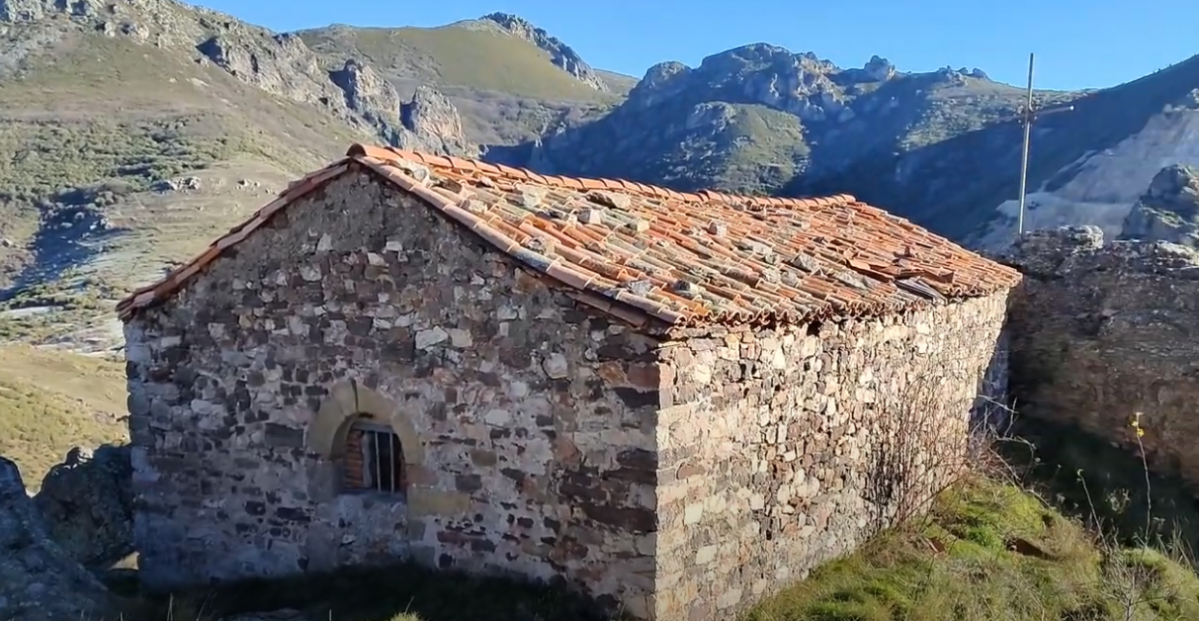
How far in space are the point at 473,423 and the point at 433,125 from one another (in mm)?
81713

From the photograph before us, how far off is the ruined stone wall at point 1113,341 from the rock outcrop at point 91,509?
33.3ft

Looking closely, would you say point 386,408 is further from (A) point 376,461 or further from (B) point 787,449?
(B) point 787,449

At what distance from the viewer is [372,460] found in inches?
273

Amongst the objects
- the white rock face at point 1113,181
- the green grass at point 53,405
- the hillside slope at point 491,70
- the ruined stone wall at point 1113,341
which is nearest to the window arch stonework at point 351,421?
the green grass at point 53,405

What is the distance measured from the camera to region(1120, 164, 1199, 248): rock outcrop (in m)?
30.5

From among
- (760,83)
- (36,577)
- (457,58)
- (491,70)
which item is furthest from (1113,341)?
(457,58)

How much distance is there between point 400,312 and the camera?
6.49m

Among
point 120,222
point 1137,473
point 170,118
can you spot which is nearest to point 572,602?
point 1137,473

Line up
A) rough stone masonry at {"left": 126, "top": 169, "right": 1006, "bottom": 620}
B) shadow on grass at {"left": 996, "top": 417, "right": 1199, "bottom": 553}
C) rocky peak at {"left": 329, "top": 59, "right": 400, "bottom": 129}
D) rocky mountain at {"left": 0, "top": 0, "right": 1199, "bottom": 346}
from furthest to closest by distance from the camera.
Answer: rocky peak at {"left": 329, "top": 59, "right": 400, "bottom": 129}
rocky mountain at {"left": 0, "top": 0, "right": 1199, "bottom": 346}
shadow on grass at {"left": 996, "top": 417, "right": 1199, "bottom": 553}
rough stone masonry at {"left": 126, "top": 169, "right": 1006, "bottom": 620}

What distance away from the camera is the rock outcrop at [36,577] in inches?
239

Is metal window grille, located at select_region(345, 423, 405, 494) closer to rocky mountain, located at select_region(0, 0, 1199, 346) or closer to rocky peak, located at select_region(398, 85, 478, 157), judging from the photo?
rocky mountain, located at select_region(0, 0, 1199, 346)

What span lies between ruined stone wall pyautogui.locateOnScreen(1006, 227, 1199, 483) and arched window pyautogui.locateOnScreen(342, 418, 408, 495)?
847 centimetres

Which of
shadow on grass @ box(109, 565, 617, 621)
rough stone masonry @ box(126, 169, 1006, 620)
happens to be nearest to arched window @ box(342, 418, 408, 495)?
rough stone masonry @ box(126, 169, 1006, 620)

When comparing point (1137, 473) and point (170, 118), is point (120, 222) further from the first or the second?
point (1137, 473)
